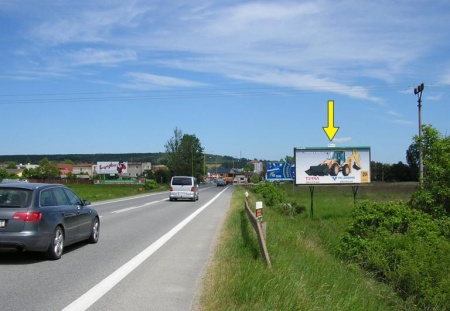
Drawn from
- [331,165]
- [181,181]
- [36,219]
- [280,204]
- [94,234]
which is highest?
[331,165]

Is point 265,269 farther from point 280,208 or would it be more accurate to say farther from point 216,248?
point 280,208

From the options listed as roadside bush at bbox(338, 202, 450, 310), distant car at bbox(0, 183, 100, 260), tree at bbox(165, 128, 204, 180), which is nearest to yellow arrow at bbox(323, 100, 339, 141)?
roadside bush at bbox(338, 202, 450, 310)

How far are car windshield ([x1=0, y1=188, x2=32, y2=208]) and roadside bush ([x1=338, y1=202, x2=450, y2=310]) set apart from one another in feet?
25.3

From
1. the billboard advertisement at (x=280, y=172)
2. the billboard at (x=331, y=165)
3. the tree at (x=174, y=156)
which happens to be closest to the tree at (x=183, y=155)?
the tree at (x=174, y=156)

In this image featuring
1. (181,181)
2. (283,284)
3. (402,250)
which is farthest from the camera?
→ (181,181)

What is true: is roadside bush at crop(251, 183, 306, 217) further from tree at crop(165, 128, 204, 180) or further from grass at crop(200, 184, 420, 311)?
tree at crop(165, 128, 204, 180)

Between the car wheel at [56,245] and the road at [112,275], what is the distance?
158 millimetres

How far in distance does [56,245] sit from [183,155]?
10921 centimetres

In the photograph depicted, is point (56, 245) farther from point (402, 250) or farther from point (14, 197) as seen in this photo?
point (402, 250)

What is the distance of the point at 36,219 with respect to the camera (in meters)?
9.46

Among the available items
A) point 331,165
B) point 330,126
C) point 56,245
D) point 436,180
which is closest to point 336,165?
point 331,165

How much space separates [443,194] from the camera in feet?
56.4

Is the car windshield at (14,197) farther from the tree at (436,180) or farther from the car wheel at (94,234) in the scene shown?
the tree at (436,180)

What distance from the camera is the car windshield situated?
31.5ft
